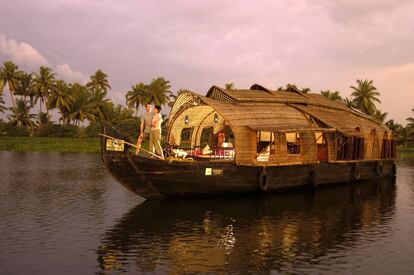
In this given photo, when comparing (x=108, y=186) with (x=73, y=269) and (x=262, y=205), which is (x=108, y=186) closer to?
(x=262, y=205)

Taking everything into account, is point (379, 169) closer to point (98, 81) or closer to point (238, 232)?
point (238, 232)

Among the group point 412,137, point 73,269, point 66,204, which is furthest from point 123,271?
point 412,137

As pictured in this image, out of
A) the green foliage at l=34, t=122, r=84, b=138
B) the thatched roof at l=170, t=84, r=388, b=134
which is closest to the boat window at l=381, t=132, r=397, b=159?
the thatched roof at l=170, t=84, r=388, b=134

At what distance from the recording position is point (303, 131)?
16.8 metres

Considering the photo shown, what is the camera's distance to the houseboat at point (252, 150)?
47.7ft

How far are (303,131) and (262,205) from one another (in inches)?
128

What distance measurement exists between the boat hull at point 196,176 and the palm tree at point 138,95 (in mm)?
46398

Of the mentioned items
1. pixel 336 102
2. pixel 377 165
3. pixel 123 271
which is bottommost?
pixel 123 271

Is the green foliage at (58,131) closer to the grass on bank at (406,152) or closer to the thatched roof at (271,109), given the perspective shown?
the grass on bank at (406,152)


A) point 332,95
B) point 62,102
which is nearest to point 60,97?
point 62,102

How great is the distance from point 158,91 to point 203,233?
51486 mm

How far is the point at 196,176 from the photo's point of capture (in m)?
15.0

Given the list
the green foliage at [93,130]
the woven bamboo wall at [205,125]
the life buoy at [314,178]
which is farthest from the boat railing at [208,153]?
the green foliage at [93,130]

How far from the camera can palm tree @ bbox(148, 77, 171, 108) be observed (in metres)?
61.8
